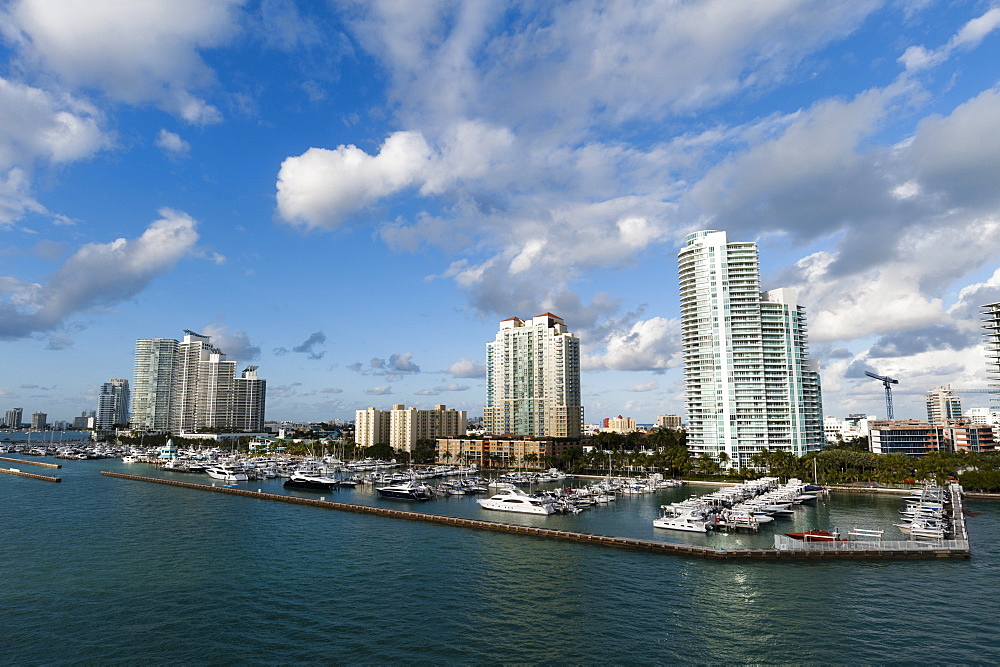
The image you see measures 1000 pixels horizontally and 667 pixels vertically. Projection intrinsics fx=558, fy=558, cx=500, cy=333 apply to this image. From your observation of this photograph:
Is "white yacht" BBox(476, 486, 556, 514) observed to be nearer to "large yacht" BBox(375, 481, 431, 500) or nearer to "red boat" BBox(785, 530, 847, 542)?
"large yacht" BBox(375, 481, 431, 500)

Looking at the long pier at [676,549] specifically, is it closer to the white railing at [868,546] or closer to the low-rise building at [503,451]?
the white railing at [868,546]

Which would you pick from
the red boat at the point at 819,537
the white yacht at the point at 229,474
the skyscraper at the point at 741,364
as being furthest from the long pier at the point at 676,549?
the skyscraper at the point at 741,364

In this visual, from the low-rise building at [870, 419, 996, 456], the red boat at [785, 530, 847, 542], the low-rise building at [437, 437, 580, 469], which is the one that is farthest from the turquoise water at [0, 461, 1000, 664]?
the low-rise building at [870, 419, 996, 456]

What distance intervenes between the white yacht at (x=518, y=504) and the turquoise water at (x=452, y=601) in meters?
18.1

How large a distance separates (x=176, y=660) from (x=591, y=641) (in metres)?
24.9

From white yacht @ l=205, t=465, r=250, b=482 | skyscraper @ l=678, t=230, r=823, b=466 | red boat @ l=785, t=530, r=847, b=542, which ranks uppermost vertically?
skyscraper @ l=678, t=230, r=823, b=466

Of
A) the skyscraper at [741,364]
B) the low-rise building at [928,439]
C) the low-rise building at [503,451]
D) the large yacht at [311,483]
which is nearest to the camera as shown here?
the large yacht at [311,483]

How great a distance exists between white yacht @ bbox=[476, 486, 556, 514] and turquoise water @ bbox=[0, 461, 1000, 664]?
18.1 metres

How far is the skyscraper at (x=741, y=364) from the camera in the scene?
14675cm

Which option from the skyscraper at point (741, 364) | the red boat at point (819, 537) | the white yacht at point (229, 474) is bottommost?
the white yacht at point (229, 474)

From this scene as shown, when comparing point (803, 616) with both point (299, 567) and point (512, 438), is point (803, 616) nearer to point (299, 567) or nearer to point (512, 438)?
point (299, 567)

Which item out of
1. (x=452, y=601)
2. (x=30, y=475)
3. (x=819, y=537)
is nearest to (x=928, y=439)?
(x=819, y=537)

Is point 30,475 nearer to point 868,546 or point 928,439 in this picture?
point 868,546

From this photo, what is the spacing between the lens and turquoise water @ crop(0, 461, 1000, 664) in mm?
34156
